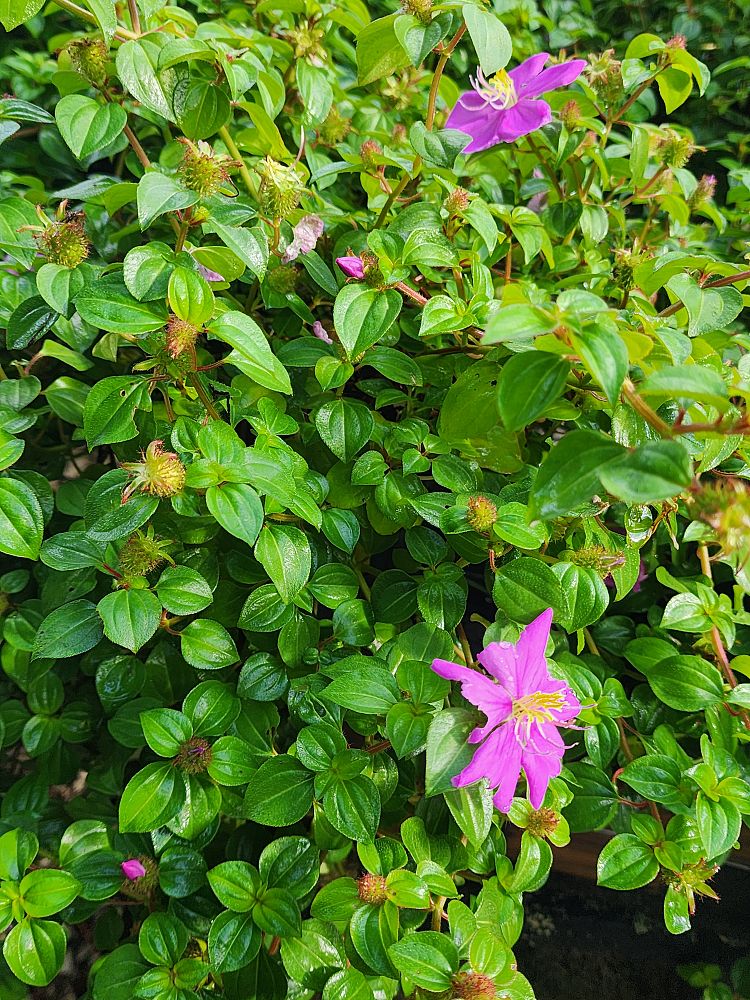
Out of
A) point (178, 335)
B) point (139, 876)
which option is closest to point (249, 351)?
point (178, 335)

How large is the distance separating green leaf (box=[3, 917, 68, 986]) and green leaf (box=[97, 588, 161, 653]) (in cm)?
27

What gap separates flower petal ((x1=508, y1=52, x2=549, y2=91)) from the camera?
80 cm

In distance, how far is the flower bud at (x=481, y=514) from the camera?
2.00 feet

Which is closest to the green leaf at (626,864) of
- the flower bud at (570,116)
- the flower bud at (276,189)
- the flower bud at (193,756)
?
the flower bud at (193,756)

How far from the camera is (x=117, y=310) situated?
0.54m

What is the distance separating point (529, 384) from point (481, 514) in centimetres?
19

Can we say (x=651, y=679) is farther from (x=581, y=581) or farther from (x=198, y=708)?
(x=198, y=708)

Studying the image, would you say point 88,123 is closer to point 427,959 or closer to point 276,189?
point 276,189

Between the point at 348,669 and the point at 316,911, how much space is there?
0.71ft

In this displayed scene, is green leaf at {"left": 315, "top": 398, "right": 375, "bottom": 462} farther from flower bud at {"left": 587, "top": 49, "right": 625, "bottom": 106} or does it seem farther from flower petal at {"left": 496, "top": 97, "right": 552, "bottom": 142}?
flower bud at {"left": 587, "top": 49, "right": 625, "bottom": 106}

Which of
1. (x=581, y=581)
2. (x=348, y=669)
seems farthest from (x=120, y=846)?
(x=581, y=581)

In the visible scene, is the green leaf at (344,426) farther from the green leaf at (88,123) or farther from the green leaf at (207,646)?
the green leaf at (88,123)

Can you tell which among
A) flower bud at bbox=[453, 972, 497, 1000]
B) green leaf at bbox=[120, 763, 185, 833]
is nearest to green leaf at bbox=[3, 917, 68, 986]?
green leaf at bbox=[120, 763, 185, 833]

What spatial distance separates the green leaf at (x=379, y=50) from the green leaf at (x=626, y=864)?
32.4 inches
